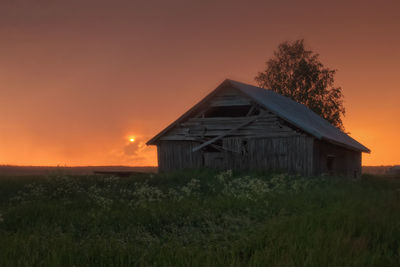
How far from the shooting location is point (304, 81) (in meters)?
41.6

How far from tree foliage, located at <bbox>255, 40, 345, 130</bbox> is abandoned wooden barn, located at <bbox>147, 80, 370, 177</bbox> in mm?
17323

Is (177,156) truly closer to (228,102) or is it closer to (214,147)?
(214,147)

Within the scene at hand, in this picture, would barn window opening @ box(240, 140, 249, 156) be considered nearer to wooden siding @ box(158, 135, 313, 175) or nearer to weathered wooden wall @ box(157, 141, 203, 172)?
wooden siding @ box(158, 135, 313, 175)

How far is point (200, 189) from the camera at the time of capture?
1622cm

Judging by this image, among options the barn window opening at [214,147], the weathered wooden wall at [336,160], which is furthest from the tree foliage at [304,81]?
the barn window opening at [214,147]

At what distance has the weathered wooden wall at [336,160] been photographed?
2164cm

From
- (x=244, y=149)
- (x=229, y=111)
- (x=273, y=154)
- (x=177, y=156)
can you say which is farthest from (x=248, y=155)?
(x=177, y=156)

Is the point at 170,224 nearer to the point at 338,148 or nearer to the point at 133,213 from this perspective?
the point at 133,213

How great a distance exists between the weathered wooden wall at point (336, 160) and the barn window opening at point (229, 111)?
5224mm

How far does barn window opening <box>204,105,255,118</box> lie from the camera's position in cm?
2387

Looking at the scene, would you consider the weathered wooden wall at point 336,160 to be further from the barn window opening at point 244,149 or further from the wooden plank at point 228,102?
the wooden plank at point 228,102

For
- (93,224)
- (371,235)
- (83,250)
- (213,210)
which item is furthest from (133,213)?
(371,235)

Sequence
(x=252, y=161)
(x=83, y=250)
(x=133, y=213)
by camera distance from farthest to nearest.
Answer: (x=252, y=161), (x=133, y=213), (x=83, y=250)

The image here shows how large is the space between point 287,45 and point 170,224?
36743 millimetres
